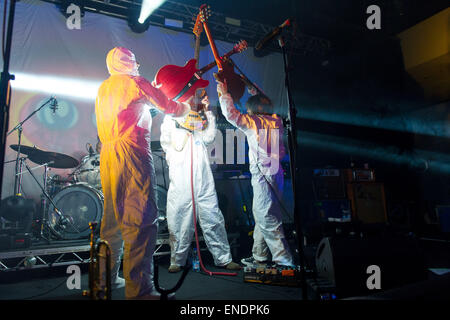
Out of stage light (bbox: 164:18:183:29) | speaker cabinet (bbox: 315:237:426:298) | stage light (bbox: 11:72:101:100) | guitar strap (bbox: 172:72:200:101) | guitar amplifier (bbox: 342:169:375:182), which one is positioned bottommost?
speaker cabinet (bbox: 315:237:426:298)

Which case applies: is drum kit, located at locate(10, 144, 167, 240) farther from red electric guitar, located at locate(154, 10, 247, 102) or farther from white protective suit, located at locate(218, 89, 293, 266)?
white protective suit, located at locate(218, 89, 293, 266)

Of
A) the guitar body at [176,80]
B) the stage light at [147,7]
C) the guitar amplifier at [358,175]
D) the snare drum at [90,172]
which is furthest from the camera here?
the guitar amplifier at [358,175]

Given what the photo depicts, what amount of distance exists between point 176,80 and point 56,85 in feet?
9.94

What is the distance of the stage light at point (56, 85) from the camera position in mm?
4758

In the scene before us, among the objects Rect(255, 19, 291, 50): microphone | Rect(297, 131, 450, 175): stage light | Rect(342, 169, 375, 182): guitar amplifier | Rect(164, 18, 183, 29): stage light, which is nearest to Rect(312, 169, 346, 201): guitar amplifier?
Rect(342, 169, 375, 182): guitar amplifier

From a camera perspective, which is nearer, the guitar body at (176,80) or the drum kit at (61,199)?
the guitar body at (176,80)

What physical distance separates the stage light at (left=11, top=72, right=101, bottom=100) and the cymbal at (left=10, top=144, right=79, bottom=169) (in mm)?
1414

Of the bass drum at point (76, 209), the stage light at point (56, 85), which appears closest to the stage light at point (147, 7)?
the stage light at point (56, 85)

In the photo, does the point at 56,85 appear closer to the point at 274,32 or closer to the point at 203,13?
the point at 203,13

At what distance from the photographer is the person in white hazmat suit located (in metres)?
3.59

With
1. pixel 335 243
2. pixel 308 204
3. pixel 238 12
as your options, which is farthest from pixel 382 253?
pixel 238 12

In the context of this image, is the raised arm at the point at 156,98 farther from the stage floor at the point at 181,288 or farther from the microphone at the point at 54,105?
the microphone at the point at 54,105

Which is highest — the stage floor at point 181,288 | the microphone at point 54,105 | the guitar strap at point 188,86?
the microphone at point 54,105

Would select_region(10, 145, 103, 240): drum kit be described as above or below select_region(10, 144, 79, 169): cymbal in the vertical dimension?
below
